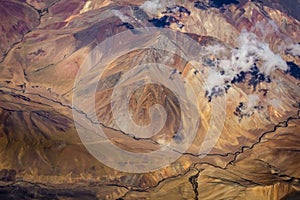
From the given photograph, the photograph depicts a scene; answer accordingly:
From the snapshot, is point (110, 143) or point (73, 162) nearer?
point (73, 162)

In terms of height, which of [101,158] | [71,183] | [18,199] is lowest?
[18,199]

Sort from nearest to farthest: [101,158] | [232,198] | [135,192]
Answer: [232,198]
[135,192]
[101,158]

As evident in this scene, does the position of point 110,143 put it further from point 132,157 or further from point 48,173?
point 48,173

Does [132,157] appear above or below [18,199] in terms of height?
above

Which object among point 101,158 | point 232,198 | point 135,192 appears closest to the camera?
point 232,198

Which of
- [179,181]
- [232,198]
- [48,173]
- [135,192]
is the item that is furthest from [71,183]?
[232,198]

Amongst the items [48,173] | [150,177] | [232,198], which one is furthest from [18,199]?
[232,198]

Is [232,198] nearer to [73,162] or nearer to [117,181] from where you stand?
[117,181]

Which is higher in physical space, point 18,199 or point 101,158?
point 101,158

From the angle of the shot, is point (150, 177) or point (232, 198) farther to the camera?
point (150, 177)
